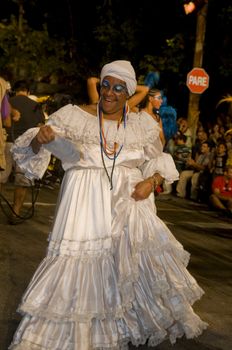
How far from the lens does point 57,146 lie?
455 centimetres

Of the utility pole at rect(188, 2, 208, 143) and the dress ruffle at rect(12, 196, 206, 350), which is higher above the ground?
the utility pole at rect(188, 2, 208, 143)

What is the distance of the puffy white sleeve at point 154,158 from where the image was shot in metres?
4.97

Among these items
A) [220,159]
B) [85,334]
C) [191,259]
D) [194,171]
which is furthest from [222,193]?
[85,334]

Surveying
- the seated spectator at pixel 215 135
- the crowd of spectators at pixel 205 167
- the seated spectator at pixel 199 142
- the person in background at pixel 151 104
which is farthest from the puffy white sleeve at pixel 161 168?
the seated spectator at pixel 199 142

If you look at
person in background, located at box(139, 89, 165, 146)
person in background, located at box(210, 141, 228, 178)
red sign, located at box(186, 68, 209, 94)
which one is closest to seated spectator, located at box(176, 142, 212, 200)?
person in background, located at box(210, 141, 228, 178)

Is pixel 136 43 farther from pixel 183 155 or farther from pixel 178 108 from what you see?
pixel 183 155

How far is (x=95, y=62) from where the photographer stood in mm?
27047

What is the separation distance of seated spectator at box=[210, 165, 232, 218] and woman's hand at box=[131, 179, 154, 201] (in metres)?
8.83

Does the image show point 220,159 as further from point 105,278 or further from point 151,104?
point 105,278

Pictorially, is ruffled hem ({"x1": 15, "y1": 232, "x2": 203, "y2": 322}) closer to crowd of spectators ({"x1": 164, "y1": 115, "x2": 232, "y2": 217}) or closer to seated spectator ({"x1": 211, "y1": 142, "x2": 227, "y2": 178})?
crowd of spectators ({"x1": 164, "y1": 115, "x2": 232, "y2": 217})

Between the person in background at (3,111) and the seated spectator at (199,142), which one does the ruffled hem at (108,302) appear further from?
the seated spectator at (199,142)

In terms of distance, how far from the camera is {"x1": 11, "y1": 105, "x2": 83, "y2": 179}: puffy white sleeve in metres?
4.55

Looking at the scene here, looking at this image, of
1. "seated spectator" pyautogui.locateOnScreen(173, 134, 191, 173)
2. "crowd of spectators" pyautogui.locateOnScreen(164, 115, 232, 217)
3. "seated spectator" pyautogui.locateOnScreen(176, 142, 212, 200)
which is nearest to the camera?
"crowd of spectators" pyautogui.locateOnScreen(164, 115, 232, 217)

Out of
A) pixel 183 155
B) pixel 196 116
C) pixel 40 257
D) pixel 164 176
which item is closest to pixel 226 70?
pixel 196 116
